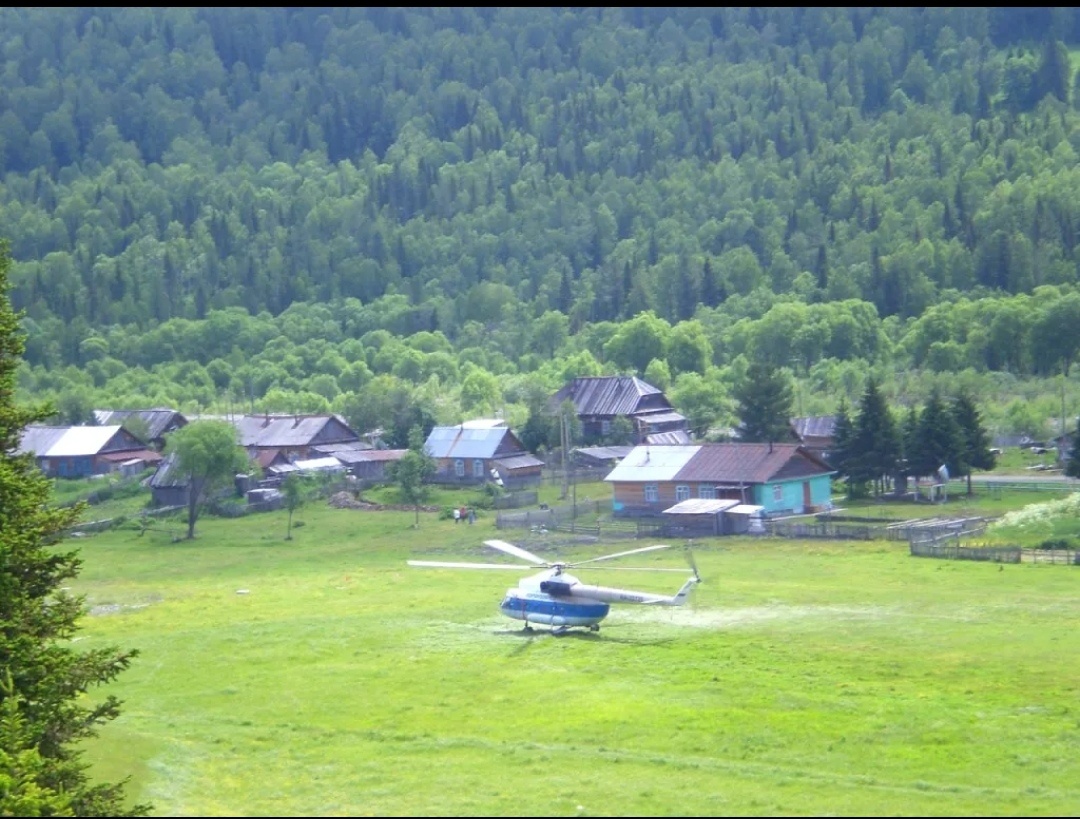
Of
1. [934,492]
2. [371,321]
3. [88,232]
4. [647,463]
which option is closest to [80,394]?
[371,321]

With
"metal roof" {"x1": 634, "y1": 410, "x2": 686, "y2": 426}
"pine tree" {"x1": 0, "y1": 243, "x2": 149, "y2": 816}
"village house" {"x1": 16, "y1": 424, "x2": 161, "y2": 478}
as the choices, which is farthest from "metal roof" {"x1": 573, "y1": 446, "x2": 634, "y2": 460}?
"pine tree" {"x1": 0, "y1": 243, "x2": 149, "y2": 816}

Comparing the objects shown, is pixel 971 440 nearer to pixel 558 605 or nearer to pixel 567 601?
pixel 567 601

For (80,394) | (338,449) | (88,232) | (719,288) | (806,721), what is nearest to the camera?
(806,721)

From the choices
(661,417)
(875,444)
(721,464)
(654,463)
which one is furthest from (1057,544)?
(661,417)

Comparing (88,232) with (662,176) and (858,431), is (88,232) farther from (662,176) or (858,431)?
(858,431)

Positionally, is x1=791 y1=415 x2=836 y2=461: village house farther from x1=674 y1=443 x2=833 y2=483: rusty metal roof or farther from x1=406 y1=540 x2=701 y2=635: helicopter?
x1=406 y1=540 x2=701 y2=635: helicopter

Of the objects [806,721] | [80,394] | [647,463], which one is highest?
[80,394]

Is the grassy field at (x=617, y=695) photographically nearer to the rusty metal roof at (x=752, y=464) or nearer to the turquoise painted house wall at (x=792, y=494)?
the turquoise painted house wall at (x=792, y=494)
